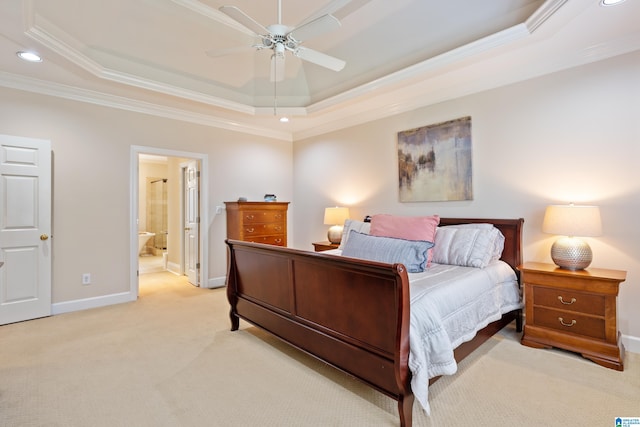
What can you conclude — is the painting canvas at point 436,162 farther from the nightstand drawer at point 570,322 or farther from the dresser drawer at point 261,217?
the dresser drawer at point 261,217

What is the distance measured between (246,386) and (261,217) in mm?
2938

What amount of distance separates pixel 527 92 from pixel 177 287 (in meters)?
5.19

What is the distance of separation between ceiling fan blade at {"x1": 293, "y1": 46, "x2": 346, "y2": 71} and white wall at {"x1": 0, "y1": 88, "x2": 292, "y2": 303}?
8.97ft

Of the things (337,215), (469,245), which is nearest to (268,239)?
(337,215)

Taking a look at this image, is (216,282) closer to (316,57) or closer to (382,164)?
(382,164)

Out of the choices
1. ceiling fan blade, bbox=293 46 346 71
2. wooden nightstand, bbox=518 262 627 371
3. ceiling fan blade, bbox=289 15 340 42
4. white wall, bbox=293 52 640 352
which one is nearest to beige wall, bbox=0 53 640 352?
white wall, bbox=293 52 640 352

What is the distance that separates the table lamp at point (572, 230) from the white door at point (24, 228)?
5.05 meters

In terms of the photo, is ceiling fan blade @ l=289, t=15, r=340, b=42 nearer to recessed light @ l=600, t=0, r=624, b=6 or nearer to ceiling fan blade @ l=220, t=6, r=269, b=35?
ceiling fan blade @ l=220, t=6, r=269, b=35

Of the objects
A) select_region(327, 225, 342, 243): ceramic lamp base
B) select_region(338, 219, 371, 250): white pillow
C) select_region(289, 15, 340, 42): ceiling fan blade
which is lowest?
select_region(327, 225, 342, 243): ceramic lamp base

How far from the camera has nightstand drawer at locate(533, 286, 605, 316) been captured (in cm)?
240

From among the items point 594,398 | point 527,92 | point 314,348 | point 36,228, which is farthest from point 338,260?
point 36,228

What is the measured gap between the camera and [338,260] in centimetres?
199

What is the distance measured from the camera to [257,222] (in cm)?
476

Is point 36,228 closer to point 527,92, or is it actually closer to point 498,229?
point 498,229
